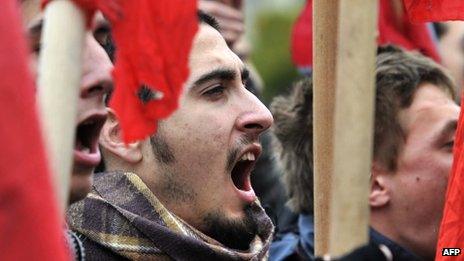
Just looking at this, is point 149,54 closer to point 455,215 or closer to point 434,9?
point 434,9

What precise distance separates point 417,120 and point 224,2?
1974 millimetres

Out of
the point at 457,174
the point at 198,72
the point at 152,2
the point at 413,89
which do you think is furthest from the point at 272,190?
the point at 152,2

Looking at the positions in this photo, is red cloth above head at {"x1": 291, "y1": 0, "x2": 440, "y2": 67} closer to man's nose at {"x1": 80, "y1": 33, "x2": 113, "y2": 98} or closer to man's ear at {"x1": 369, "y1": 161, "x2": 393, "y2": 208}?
man's ear at {"x1": 369, "y1": 161, "x2": 393, "y2": 208}

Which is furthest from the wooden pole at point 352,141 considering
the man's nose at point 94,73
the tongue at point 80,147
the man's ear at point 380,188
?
the man's ear at point 380,188

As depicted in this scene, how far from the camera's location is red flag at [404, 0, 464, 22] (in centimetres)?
271

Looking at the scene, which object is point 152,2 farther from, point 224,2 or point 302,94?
point 224,2

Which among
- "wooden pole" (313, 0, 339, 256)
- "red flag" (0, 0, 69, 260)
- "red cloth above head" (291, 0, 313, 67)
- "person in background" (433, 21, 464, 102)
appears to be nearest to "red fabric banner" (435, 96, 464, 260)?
"wooden pole" (313, 0, 339, 256)

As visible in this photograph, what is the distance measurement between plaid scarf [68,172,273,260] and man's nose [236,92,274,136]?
30cm

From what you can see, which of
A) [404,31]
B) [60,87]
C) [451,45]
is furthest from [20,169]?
[451,45]

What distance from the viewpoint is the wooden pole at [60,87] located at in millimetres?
1980

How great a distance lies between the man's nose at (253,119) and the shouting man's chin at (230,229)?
216 millimetres

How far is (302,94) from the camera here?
169 inches

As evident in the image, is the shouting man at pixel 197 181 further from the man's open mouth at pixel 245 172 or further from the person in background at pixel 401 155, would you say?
the person in background at pixel 401 155

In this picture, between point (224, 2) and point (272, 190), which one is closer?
point (272, 190)
